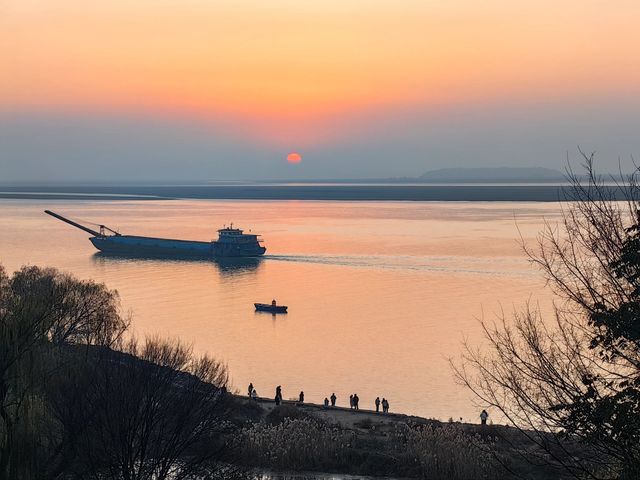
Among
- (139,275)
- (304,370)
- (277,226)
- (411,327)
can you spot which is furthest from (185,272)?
(277,226)

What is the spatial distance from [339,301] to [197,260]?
53.0 metres

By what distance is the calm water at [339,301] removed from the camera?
160 ft

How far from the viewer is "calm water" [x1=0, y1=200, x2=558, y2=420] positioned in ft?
160

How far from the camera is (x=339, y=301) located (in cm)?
8019

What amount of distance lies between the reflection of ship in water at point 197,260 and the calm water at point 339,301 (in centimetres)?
103

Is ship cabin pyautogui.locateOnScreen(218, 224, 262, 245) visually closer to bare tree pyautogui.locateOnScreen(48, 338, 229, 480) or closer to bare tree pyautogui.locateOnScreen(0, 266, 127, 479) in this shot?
bare tree pyautogui.locateOnScreen(0, 266, 127, 479)

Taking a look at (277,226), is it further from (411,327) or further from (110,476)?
(110,476)

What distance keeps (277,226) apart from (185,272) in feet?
267

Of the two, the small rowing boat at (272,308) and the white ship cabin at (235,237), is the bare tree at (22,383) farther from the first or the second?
the white ship cabin at (235,237)

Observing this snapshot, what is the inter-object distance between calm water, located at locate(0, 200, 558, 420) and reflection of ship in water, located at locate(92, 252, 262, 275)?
40.6 inches

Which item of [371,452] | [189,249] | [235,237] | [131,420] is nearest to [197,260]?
[189,249]

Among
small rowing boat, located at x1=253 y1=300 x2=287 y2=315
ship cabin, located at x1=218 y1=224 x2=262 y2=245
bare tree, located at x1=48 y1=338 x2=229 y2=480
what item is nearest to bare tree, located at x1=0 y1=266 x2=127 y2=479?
bare tree, located at x1=48 y1=338 x2=229 y2=480

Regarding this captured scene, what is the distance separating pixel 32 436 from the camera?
19938 mm

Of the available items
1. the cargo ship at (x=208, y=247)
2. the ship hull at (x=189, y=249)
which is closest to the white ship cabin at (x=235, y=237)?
the cargo ship at (x=208, y=247)
